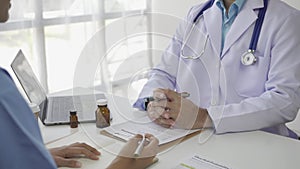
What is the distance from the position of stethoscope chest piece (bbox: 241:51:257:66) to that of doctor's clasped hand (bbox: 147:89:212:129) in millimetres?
296

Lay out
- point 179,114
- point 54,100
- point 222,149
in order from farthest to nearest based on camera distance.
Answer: point 54,100 → point 179,114 → point 222,149

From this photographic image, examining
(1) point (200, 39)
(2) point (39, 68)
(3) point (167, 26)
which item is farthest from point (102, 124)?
(2) point (39, 68)

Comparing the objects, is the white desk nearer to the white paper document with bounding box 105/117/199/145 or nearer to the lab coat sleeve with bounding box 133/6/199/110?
the white paper document with bounding box 105/117/199/145

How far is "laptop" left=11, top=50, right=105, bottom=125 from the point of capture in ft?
4.20

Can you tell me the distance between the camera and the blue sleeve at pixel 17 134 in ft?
1.72

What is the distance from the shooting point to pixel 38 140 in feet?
1.91

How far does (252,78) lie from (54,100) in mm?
771

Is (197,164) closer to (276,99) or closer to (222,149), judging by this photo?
(222,149)

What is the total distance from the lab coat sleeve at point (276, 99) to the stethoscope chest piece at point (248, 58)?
0.21 ft

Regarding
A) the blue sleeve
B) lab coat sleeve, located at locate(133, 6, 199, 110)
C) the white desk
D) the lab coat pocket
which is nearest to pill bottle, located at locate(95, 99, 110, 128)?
the white desk

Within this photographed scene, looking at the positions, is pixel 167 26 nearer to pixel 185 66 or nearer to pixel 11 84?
pixel 185 66

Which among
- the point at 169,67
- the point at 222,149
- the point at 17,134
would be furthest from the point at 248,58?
the point at 17,134

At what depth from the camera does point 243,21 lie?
4.69 feet

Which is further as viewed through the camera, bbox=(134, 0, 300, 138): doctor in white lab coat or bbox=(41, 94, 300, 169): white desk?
bbox=(134, 0, 300, 138): doctor in white lab coat
